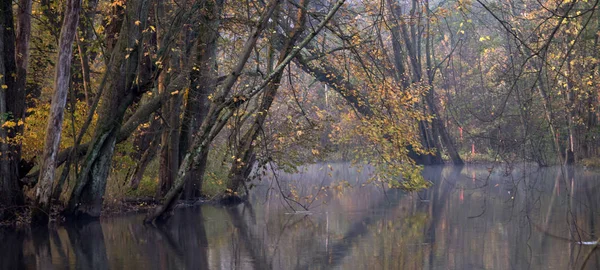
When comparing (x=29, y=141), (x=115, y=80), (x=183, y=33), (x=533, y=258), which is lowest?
(x=533, y=258)

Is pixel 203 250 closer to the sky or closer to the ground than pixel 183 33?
closer to the ground

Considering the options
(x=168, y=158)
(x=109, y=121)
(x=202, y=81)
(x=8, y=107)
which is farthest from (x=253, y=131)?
(x=8, y=107)

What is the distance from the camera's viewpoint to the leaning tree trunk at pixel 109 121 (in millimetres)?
14062

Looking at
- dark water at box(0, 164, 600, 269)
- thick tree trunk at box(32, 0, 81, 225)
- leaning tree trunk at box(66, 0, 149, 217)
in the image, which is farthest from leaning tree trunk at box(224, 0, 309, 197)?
thick tree trunk at box(32, 0, 81, 225)

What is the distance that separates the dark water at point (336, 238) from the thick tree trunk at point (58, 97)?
3.00ft

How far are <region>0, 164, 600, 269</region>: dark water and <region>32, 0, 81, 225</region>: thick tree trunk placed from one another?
3.00ft

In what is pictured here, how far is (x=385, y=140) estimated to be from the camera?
1642cm

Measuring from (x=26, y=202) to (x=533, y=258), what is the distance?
9.29 metres

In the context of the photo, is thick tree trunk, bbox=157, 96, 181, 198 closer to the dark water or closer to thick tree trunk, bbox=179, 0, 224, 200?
thick tree trunk, bbox=179, 0, 224, 200

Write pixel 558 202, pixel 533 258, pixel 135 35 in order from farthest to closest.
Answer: pixel 558 202, pixel 135 35, pixel 533 258

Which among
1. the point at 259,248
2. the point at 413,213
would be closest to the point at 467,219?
the point at 413,213

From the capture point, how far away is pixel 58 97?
A: 13016mm

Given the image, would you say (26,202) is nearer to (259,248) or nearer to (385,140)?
(259,248)

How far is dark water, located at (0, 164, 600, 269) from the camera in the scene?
10.1 meters
